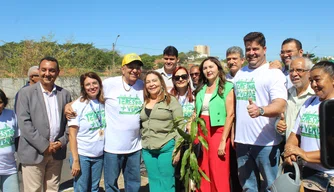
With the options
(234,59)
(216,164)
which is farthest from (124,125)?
(234,59)

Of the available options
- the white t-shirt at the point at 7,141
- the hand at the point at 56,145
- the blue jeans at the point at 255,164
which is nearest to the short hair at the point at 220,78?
the blue jeans at the point at 255,164

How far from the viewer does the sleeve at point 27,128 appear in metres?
3.79

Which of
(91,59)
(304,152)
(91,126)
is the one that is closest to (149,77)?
(91,126)

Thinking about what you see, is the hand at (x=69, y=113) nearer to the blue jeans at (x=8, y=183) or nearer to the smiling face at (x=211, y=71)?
the blue jeans at (x=8, y=183)

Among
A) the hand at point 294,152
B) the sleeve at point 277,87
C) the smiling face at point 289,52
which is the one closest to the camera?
the hand at point 294,152

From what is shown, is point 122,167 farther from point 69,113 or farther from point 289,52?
point 289,52

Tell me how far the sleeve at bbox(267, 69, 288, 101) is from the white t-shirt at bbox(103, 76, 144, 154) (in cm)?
169

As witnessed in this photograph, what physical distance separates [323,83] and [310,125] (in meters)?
0.43

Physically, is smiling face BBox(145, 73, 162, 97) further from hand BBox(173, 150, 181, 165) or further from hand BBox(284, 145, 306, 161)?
hand BBox(284, 145, 306, 161)

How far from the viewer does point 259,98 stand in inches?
142

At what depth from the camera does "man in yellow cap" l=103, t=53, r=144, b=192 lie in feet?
13.3

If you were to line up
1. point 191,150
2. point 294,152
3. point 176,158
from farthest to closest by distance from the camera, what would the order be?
point 176,158
point 191,150
point 294,152

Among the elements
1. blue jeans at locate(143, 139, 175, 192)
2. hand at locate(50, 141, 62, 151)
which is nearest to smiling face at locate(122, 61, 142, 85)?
blue jeans at locate(143, 139, 175, 192)

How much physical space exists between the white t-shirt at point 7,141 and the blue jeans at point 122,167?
1148 millimetres
